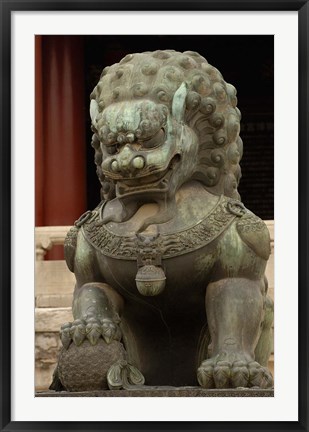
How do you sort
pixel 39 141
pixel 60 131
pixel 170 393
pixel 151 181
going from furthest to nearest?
pixel 60 131, pixel 39 141, pixel 151 181, pixel 170 393

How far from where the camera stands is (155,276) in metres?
7.08

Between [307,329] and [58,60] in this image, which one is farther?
[58,60]

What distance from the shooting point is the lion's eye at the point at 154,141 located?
23.5ft

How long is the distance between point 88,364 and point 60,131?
8.81m

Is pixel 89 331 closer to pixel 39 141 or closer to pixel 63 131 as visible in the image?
pixel 39 141

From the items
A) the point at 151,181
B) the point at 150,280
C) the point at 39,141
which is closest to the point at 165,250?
the point at 150,280

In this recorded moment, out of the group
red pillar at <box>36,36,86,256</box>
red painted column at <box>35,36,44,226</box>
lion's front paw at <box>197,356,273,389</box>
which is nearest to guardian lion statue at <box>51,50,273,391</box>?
lion's front paw at <box>197,356,273,389</box>

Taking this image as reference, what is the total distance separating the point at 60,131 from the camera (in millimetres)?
15719

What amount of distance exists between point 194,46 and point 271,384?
10292 mm

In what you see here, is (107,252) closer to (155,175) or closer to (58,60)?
(155,175)

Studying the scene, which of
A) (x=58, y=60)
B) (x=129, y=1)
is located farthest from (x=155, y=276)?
(x=58, y=60)

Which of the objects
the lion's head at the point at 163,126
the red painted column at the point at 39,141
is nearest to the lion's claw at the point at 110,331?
the lion's head at the point at 163,126

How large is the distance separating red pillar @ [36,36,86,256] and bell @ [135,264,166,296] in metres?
8.26

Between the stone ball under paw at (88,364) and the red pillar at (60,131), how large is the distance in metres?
8.26
